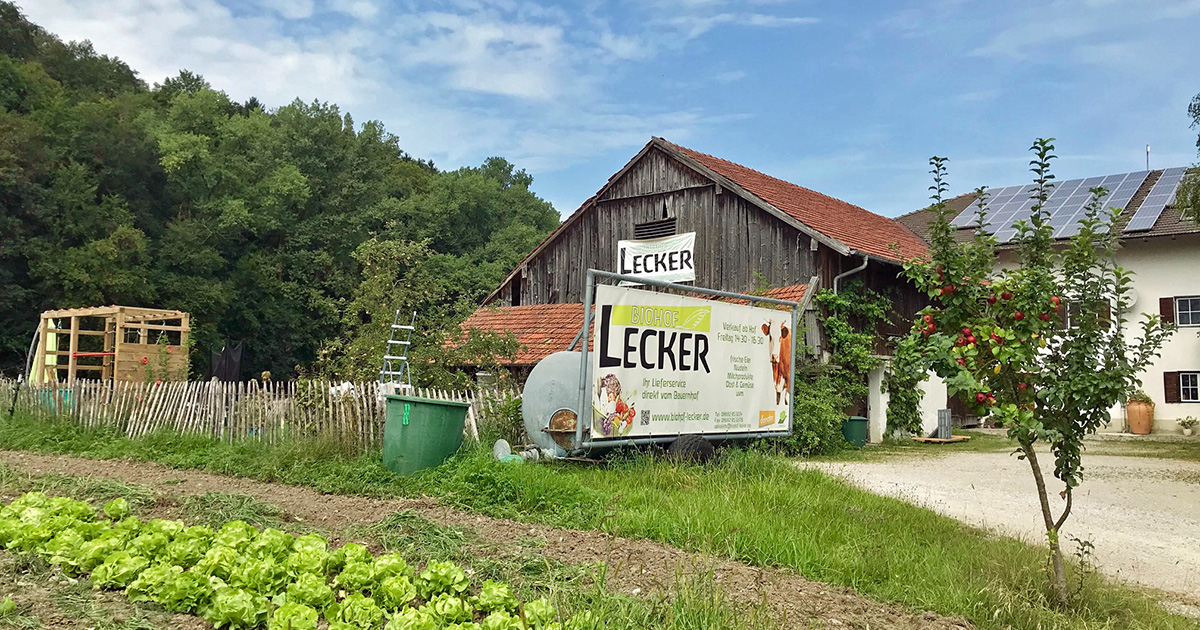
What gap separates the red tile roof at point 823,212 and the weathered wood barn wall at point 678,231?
46 centimetres

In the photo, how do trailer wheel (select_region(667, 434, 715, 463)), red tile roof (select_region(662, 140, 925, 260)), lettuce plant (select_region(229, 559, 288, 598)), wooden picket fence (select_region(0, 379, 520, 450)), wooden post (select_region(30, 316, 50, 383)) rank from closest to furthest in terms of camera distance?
lettuce plant (select_region(229, 559, 288, 598)) → trailer wheel (select_region(667, 434, 715, 463)) → wooden picket fence (select_region(0, 379, 520, 450)) → red tile roof (select_region(662, 140, 925, 260)) → wooden post (select_region(30, 316, 50, 383))

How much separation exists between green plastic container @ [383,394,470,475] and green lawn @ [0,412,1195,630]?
27cm

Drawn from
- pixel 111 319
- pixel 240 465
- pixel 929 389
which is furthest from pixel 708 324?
pixel 111 319

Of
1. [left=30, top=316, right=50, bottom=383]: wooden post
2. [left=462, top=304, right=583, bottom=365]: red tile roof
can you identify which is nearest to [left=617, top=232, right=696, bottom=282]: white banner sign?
[left=462, top=304, right=583, bottom=365]: red tile roof

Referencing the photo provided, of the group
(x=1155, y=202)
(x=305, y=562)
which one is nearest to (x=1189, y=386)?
(x=1155, y=202)

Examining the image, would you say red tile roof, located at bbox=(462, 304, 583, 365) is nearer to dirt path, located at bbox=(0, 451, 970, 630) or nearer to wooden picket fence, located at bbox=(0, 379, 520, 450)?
wooden picket fence, located at bbox=(0, 379, 520, 450)

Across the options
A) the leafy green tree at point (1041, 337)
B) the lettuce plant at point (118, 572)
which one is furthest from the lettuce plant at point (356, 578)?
the leafy green tree at point (1041, 337)

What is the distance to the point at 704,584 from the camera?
4.91 metres

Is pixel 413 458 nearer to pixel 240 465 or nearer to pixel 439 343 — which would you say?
pixel 240 465

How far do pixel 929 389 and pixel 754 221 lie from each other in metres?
6.11

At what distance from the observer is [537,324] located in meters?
22.0

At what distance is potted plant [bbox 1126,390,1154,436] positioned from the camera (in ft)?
79.6

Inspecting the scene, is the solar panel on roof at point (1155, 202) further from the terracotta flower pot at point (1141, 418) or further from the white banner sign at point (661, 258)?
the white banner sign at point (661, 258)

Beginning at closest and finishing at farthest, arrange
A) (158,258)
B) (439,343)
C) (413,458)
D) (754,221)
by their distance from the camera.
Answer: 1. (413,458)
2. (439,343)
3. (754,221)
4. (158,258)
